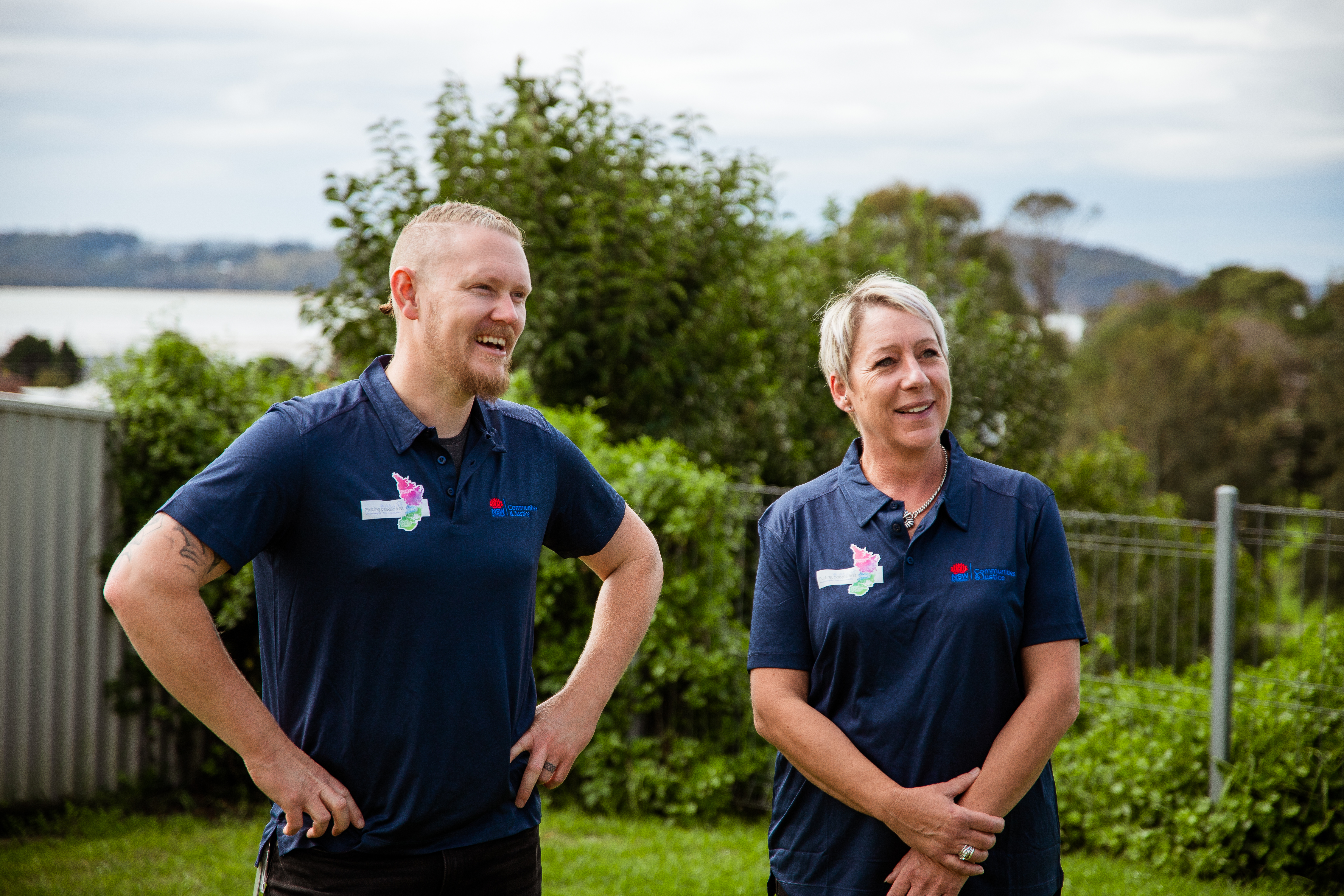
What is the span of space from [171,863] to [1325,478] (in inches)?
1243

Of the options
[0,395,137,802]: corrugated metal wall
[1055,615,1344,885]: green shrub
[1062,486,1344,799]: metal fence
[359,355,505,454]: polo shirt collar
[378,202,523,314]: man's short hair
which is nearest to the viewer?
[359,355,505,454]: polo shirt collar

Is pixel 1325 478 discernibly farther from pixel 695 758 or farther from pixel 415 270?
pixel 415 270

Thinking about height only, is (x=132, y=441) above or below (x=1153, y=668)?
above

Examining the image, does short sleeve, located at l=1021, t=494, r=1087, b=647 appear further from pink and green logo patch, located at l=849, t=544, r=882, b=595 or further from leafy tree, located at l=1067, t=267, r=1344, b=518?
leafy tree, located at l=1067, t=267, r=1344, b=518

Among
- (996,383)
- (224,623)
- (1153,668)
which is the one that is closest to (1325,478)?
(996,383)

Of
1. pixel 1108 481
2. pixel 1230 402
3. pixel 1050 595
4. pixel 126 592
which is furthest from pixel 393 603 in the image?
pixel 1230 402

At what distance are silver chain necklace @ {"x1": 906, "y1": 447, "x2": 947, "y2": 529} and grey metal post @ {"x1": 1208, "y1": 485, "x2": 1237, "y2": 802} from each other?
276 centimetres

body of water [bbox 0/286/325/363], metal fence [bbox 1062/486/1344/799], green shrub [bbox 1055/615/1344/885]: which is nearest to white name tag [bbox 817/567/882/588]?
metal fence [bbox 1062/486/1344/799]

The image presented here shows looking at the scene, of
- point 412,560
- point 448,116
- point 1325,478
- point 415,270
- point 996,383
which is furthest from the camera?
point 1325,478

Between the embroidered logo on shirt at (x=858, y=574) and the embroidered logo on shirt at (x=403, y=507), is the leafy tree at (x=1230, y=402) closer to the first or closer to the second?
the embroidered logo on shirt at (x=858, y=574)

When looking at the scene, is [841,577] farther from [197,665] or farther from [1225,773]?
[1225,773]

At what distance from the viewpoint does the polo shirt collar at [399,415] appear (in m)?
2.04

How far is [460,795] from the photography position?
1986mm

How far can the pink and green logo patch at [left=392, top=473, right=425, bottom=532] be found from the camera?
1.95 m
